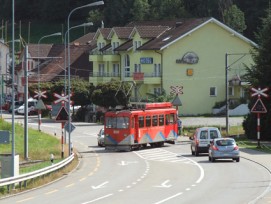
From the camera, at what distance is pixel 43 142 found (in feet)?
194

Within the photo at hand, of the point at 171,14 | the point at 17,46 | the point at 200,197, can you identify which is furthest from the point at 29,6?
the point at 200,197

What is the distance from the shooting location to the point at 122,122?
54.6 m

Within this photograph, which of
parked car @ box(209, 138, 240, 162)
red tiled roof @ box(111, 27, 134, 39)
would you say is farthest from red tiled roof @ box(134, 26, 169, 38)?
parked car @ box(209, 138, 240, 162)

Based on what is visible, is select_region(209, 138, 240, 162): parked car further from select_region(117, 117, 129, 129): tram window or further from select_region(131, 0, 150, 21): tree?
select_region(131, 0, 150, 21): tree

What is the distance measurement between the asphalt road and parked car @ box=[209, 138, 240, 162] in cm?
44

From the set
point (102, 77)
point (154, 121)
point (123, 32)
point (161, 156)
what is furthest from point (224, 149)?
point (123, 32)

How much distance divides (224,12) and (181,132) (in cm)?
6254

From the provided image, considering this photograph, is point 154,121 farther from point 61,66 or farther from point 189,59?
point 61,66

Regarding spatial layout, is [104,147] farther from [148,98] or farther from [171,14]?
[171,14]

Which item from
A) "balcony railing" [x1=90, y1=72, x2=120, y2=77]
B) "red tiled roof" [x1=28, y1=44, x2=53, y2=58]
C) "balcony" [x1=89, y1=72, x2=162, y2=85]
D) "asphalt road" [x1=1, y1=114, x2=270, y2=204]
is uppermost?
"red tiled roof" [x1=28, y1=44, x2=53, y2=58]

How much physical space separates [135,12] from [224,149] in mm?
102526

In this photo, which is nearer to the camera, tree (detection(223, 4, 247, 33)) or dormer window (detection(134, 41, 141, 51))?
dormer window (detection(134, 41, 141, 51))

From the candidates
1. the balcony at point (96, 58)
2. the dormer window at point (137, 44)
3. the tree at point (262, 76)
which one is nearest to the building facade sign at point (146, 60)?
the dormer window at point (137, 44)

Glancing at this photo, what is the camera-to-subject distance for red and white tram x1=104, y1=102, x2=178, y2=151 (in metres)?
54.4
